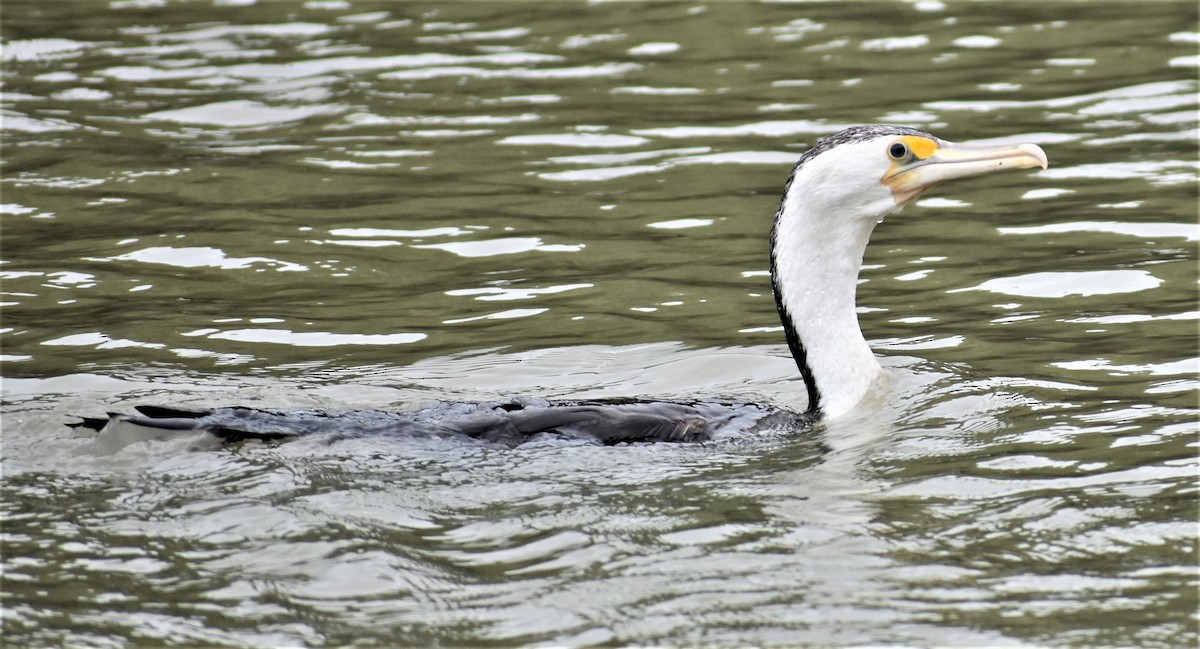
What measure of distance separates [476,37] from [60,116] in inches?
143

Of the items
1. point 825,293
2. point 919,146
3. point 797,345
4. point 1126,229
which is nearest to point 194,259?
point 797,345

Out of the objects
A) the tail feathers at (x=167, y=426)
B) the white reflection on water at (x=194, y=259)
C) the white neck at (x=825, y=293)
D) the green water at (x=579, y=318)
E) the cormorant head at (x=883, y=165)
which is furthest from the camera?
the white reflection on water at (x=194, y=259)

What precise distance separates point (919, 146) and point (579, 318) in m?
2.31

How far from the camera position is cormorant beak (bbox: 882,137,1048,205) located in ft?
21.4

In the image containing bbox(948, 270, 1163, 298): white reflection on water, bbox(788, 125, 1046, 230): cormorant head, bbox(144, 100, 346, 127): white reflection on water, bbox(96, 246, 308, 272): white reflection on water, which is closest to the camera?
bbox(788, 125, 1046, 230): cormorant head

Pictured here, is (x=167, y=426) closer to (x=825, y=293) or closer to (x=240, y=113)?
(x=825, y=293)

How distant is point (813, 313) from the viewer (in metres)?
6.64

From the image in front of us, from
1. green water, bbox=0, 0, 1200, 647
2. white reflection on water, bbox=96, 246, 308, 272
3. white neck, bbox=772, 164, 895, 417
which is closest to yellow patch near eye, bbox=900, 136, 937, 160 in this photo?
white neck, bbox=772, 164, 895, 417

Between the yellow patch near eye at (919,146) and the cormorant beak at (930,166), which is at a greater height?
the yellow patch near eye at (919,146)

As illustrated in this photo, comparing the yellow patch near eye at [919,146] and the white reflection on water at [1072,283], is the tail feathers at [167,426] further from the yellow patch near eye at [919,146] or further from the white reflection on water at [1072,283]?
the white reflection on water at [1072,283]

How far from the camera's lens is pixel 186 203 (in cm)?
1021

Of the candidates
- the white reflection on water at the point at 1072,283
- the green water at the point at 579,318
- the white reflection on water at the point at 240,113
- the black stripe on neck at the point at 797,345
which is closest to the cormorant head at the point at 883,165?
the black stripe on neck at the point at 797,345

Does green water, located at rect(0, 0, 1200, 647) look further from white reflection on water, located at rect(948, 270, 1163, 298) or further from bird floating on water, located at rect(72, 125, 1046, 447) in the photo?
bird floating on water, located at rect(72, 125, 1046, 447)

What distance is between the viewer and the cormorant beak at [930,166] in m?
6.54
